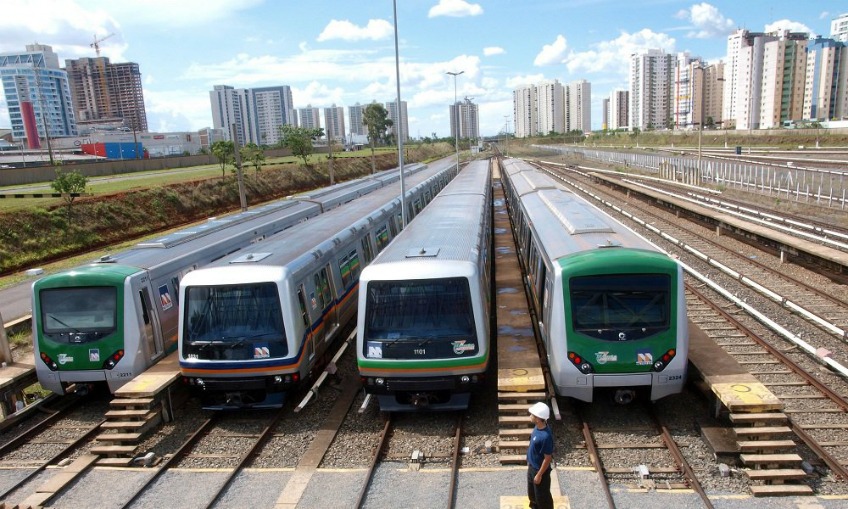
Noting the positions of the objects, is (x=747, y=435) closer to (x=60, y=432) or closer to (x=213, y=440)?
(x=213, y=440)

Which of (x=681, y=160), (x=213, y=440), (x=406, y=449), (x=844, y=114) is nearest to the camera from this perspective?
(x=406, y=449)

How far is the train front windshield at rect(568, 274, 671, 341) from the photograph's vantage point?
8.39 meters

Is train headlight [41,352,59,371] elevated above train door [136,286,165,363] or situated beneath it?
situated beneath

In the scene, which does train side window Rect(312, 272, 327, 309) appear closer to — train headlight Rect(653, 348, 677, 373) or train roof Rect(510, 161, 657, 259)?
train roof Rect(510, 161, 657, 259)

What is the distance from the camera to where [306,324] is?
401 inches

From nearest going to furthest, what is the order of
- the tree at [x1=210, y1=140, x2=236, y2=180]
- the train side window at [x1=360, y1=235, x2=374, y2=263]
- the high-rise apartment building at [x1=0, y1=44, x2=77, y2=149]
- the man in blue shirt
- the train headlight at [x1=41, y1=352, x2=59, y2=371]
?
the man in blue shirt → the train headlight at [x1=41, y1=352, x2=59, y2=371] → the train side window at [x1=360, y1=235, x2=374, y2=263] → the tree at [x1=210, y1=140, x2=236, y2=180] → the high-rise apartment building at [x1=0, y1=44, x2=77, y2=149]

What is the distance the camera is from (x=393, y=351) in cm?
888

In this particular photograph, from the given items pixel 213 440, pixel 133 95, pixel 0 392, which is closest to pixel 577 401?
pixel 213 440

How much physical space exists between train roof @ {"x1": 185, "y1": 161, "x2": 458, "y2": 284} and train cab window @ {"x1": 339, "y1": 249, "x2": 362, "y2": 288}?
56cm

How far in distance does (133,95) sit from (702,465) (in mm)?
201974

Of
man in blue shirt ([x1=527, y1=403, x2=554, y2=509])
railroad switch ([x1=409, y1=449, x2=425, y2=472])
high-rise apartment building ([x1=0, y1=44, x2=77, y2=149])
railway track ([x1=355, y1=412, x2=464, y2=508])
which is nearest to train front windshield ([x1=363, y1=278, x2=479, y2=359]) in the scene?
railway track ([x1=355, y1=412, x2=464, y2=508])

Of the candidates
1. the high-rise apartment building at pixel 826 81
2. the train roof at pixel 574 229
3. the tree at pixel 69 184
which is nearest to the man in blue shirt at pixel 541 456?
the train roof at pixel 574 229

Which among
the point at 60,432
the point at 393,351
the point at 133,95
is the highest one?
the point at 133,95

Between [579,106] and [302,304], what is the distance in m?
190
